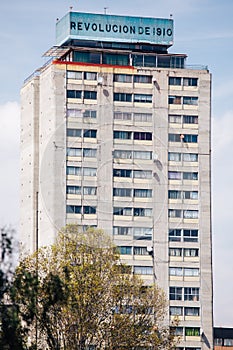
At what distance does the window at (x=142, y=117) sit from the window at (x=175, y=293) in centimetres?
2069

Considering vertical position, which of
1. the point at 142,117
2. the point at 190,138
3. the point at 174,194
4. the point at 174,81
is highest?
the point at 174,81

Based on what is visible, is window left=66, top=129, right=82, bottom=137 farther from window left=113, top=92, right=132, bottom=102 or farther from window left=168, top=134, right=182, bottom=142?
window left=168, top=134, right=182, bottom=142

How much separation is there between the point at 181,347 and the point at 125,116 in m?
28.4

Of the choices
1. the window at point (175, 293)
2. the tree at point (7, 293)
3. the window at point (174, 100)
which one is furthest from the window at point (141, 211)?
the tree at point (7, 293)

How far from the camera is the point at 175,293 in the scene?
15050 cm

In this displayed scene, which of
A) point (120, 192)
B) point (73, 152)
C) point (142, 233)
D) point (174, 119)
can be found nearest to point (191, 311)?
point (142, 233)

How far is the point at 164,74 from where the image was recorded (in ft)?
510

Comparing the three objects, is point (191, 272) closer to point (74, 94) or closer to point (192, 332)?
point (192, 332)

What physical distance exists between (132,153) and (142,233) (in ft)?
32.1

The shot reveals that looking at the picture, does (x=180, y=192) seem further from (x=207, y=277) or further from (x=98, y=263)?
(x=98, y=263)

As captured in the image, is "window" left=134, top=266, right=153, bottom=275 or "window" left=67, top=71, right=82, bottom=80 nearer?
"window" left=134, top=266, right=153, bottom=275

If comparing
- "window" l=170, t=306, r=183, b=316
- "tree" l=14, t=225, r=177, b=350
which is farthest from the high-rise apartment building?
"tree" l=14, t=225, r=177, b=350

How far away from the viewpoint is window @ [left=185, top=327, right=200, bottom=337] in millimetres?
149125

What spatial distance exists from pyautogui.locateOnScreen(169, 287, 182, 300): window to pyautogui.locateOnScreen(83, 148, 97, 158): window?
18.4 m
